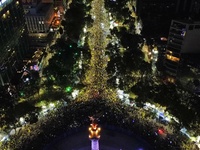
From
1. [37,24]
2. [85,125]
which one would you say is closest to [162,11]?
[37,24]

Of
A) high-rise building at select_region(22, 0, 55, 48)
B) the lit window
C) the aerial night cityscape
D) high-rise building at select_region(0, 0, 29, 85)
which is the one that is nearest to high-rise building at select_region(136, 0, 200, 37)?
the aerial night cityscape

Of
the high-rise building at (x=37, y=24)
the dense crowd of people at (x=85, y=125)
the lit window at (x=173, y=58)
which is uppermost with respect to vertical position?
the high-rise building at (x=37, y=24)

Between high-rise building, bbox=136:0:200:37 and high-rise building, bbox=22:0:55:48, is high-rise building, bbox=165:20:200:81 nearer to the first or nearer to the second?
high-rise building, bbox=136:0:200:37

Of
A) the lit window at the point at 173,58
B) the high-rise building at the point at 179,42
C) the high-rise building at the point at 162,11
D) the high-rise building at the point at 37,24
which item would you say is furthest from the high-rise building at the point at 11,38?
the high-rise building at the point at 162,11

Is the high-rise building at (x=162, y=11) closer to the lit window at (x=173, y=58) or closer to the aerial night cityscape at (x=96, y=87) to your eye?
the aerial night cityscape at (x=96, y=87)

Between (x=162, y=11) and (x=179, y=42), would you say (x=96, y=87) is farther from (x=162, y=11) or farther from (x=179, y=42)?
(x=162, y=11)

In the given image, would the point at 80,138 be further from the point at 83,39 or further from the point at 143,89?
the point at 83,39

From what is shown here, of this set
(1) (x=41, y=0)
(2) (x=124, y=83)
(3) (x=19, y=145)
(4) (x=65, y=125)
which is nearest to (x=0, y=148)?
Answer: (3) (x=19, y=145)

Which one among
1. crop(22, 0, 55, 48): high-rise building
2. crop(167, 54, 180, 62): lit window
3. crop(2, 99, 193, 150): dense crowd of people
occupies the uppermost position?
crop(22, 0, 55, 48): high-rise building
